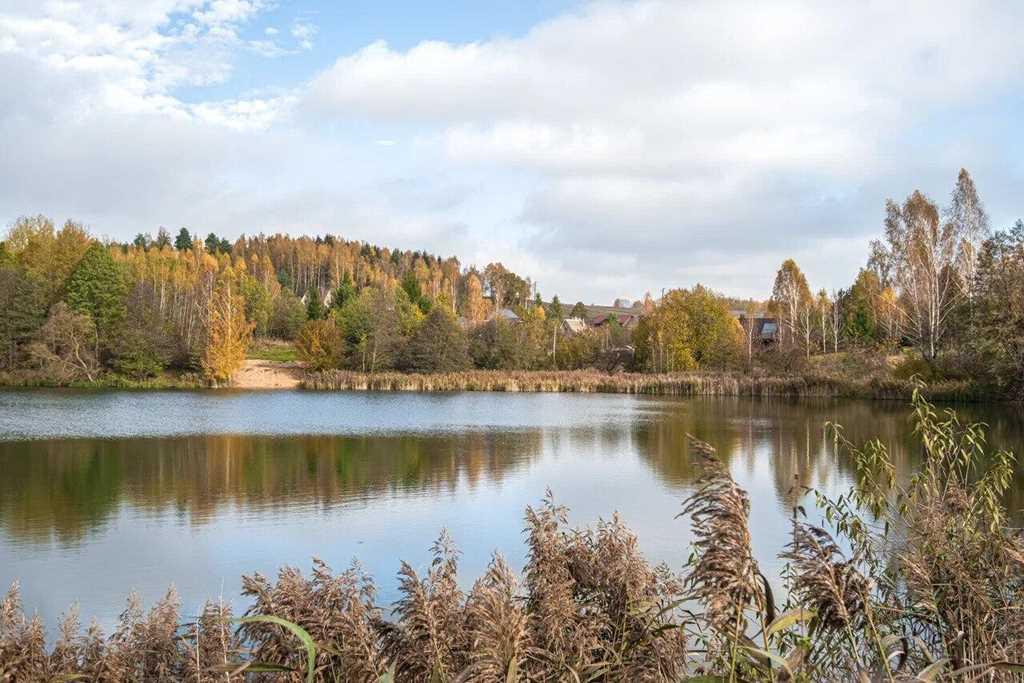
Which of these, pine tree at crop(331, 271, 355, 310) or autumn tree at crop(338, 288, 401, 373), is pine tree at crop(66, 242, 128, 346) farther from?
pine tree at crop(331, 271, 355, 310)

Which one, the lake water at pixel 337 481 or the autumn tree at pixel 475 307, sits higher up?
the autumn tree at pixel 475 307

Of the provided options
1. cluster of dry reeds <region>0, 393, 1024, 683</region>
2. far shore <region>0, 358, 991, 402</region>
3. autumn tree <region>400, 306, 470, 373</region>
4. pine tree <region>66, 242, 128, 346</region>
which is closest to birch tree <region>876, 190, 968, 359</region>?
far shore <region>0, 358, 991, 402</region>

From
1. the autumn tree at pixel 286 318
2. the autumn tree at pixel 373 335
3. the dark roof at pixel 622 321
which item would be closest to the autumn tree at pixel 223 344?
the autumn tree at pixel 373 335

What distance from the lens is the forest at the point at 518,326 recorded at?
3828 centimetres

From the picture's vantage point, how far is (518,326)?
6800 cm

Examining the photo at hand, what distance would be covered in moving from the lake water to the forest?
6.85 m

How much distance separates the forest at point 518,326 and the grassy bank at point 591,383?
5.60ft

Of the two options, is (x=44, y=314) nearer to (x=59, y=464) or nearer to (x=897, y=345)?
(x=59, y=464)

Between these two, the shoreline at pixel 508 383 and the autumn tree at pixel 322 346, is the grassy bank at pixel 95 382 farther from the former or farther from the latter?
the autumn tree at pixel 322 346

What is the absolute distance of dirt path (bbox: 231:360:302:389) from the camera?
54656 mm

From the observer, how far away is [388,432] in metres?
26.6

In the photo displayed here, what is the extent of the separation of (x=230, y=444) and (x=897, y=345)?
138 ft

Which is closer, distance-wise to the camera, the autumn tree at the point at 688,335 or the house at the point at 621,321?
the autumn tree at the point at 688,335

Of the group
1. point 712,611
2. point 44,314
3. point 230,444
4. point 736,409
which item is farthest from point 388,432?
point 44,314
